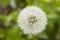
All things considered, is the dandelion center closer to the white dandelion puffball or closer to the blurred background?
the white dandelion puffball

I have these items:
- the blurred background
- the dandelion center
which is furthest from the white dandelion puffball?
the blurred background

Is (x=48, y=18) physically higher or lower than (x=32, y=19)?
lower

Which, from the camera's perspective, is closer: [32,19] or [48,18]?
[32,19]

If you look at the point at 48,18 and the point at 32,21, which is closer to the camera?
the point at 32,21

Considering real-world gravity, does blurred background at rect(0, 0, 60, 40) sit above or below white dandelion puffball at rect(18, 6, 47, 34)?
below

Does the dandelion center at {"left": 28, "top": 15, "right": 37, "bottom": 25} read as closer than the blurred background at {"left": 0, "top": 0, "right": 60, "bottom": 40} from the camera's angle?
Yes

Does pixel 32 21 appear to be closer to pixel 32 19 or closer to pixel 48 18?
pixel 32 19

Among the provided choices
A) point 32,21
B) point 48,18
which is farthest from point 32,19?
point 48,18

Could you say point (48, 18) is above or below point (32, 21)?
below
